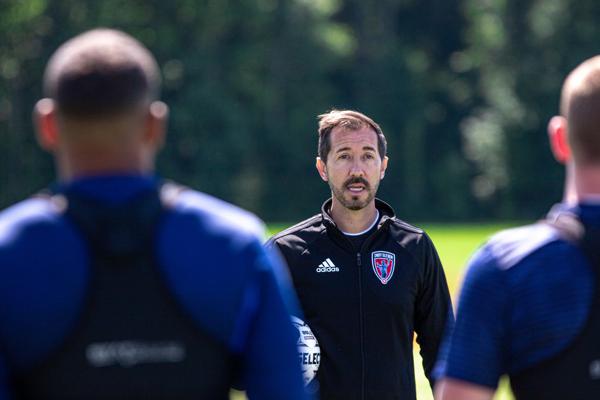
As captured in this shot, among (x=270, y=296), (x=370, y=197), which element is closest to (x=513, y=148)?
(x=370, y=197)

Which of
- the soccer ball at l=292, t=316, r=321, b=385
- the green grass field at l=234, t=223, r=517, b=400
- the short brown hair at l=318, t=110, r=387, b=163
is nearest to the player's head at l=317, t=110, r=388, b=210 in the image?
the short brown hair at l=318, t=110, r=387, b=163

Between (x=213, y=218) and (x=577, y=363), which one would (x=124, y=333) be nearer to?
(x=213, y=218)

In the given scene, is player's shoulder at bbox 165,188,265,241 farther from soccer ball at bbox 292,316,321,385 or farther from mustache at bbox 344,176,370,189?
mustache at bbox 344,176,370,189

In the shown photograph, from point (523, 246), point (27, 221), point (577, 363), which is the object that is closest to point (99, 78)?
point (27, 221)

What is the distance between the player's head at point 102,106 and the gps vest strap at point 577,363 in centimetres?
116

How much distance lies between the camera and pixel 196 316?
2.94 m

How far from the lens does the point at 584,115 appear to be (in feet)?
10.8

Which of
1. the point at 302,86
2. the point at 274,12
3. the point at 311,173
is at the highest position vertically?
the point at 274,12

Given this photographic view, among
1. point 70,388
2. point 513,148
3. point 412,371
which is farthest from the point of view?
point 513,148

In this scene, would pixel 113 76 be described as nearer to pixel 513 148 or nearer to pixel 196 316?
pixel 196 316

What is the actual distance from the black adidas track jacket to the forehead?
1.48 ft

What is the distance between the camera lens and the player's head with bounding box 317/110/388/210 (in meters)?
6.41

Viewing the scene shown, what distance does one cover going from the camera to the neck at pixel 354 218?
6.38 metres

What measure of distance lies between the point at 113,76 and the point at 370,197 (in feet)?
11.6
